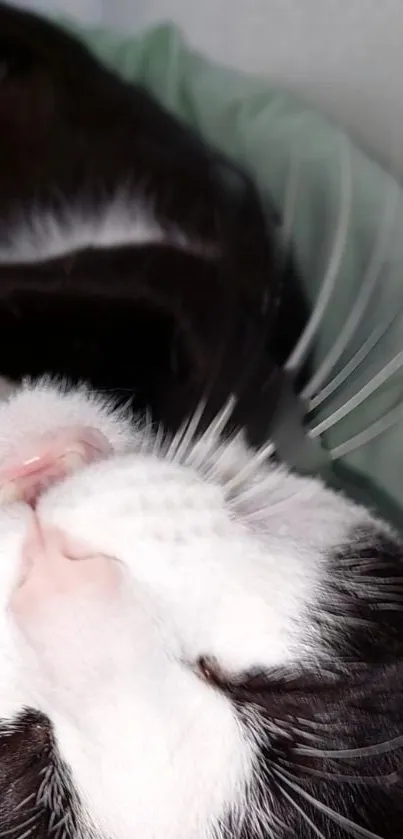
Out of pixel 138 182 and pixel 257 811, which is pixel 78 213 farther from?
pixel 257 811

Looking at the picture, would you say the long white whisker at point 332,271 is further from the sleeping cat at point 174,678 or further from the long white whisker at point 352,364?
the sleeping cat at point 174,678

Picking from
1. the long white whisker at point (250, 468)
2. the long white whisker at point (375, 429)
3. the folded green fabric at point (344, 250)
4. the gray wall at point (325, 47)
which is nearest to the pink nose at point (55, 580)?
the long white whisker at point (250, 468)

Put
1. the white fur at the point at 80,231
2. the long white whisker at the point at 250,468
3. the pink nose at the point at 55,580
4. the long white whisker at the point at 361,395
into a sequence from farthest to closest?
the white fur at the point at 80,231, the long white whisker at the point at 361,395, the long white whisker at the point at 250,468, the pink nose at the point at 55,580

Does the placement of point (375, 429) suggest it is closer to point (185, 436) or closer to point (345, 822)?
point (185, 436)

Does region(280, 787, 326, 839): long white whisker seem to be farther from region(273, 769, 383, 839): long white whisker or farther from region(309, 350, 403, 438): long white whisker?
region(309, 350, 403, 438): long white whisker

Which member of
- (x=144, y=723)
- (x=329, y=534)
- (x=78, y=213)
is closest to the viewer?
(x=144, y=723)

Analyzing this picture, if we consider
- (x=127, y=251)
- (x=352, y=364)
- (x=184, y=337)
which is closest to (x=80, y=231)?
(x=127, y=251)

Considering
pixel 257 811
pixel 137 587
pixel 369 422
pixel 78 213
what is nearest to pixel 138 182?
pixel 78 213
